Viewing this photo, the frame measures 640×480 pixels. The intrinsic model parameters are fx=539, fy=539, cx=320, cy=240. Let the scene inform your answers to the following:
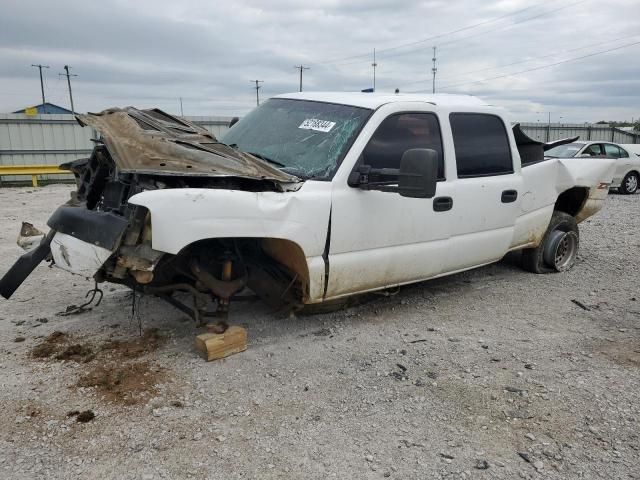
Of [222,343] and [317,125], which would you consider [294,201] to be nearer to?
[317,125]

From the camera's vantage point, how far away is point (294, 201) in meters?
3.56

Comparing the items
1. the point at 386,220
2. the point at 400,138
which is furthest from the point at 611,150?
the point at 386,220

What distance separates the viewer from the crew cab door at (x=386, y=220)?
3855 millimetres

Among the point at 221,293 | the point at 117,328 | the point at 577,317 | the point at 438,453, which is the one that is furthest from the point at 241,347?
the point at 577,317

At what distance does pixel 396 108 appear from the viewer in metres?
4.19

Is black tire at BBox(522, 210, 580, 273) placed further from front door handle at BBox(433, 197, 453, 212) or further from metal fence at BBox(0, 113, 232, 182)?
metal fence at BBox(0, 113, 232, 182)

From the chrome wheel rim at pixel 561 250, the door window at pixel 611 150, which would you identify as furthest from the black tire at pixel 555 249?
the door window at pixel 611 150

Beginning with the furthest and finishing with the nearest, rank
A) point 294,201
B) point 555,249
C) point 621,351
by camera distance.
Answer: point 555,249
point 621,351
point 294,201

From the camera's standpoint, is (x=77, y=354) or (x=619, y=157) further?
(x=619, y=157)

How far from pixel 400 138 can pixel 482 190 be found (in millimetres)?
1011

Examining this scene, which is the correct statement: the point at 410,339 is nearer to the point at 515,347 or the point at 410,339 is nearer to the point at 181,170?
the point at 515,347

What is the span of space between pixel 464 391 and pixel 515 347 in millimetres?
922

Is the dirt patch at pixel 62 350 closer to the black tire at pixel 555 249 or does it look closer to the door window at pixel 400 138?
the door window at pixel 400 138

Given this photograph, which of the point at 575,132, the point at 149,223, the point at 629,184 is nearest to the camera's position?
the point at 149,223
